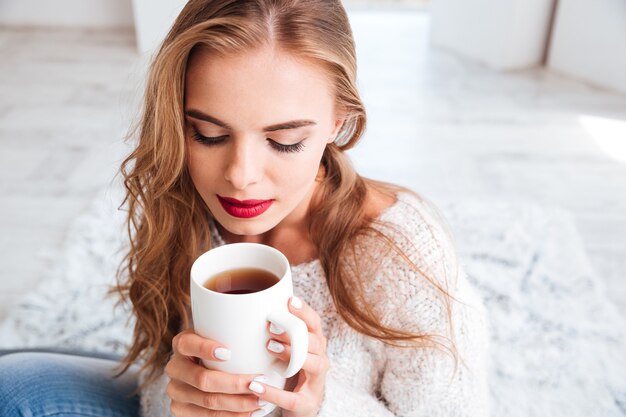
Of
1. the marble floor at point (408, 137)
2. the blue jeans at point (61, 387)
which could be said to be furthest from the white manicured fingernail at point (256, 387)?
the marble floor at point (408, 137)

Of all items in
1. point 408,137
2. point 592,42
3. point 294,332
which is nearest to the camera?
point 294,332

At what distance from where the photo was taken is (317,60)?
2.75 feet

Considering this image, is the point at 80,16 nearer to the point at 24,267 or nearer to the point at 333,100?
the point at 24,267

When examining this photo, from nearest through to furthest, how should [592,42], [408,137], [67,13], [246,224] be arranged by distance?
[246,224], [408,137], [592,42], [67,13]

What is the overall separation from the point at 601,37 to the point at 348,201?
2566 mm

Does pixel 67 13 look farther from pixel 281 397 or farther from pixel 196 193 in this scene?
pixel 281 397

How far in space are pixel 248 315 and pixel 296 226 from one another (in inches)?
16.5

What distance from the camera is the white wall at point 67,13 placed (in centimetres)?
399

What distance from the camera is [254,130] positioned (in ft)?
2.67

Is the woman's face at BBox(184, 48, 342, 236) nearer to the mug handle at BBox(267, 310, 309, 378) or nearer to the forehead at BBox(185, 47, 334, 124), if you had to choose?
the forehead at BBox(185, 47, 334, 124)

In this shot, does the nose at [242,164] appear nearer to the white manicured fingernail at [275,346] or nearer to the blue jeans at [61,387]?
the white manicured fingernail at [275,346]

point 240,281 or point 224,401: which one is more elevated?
point 240,281

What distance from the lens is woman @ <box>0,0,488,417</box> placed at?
31.4 inches

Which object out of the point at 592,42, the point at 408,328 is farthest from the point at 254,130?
the point at 592,42
